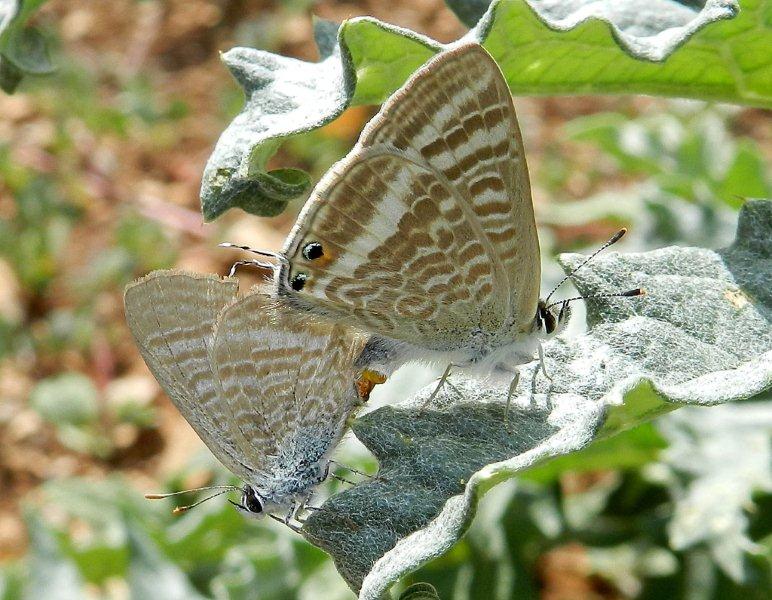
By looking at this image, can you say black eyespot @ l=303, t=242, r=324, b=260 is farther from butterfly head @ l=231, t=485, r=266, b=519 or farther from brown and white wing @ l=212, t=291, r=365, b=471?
butterfly head @ l=231, t=485, r=266, b=519

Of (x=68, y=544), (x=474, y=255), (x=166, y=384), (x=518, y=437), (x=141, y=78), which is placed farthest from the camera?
(x=141, y=78)

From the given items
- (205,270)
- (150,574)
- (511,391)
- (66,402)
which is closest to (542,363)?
(511,391)

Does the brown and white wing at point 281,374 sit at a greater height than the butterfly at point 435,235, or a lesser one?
lesser

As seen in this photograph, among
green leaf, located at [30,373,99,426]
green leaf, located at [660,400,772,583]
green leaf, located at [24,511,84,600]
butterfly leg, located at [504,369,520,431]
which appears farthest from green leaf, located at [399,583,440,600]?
green leaf, located at [30,373,99,426]

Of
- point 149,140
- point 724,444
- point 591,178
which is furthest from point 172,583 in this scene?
point 149,140

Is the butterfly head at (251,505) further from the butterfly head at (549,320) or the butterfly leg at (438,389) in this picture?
the butterfly head at (549,320)

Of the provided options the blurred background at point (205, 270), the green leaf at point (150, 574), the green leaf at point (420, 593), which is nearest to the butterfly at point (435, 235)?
the green leaf at point (420, 593)

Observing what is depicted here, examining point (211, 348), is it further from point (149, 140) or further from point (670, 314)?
point (149, 140)
